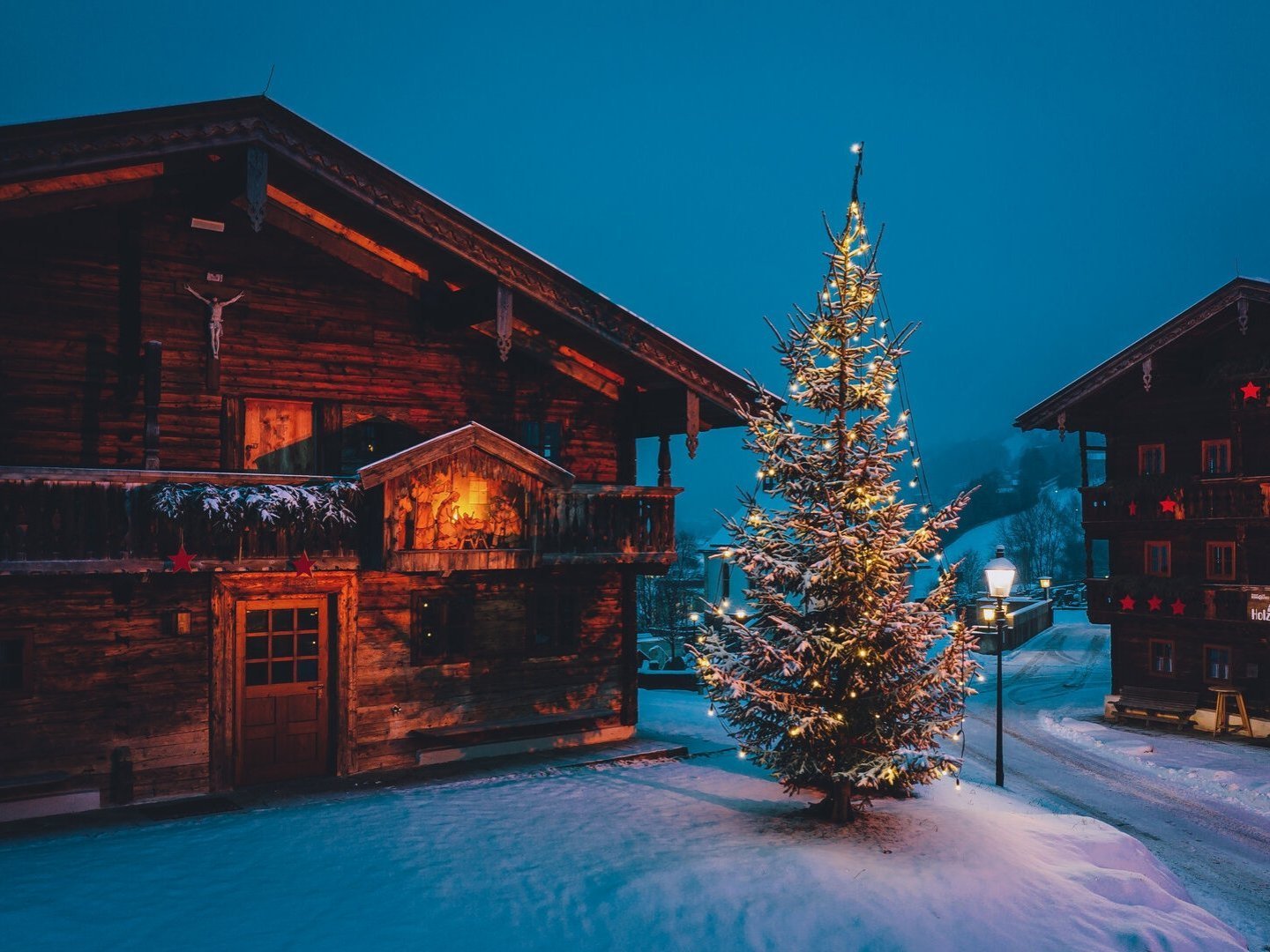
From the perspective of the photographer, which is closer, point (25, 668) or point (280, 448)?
point (25, 668)

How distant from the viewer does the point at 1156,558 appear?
26.0 m

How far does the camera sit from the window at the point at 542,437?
53.2ft

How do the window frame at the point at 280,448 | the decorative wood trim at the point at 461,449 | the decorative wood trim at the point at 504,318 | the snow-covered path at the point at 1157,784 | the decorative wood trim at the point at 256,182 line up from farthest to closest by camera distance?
1. the decorative wood trim at the point at 504,318
2. the window frame at the point at 280,448
3. the decorative wood trim at the point at 461,449
4. the snow-covered path at the point at 1157,784
5. the decorative wood trim at the point at 256,182

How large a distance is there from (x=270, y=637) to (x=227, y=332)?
448 centimetres

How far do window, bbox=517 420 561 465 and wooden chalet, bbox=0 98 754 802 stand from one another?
1.8 inches

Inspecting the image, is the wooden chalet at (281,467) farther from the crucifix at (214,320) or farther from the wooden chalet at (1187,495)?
the wooden chalet at (1187,495)

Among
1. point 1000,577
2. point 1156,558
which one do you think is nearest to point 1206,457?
point 1156,558

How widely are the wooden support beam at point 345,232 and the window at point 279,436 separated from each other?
2.73m

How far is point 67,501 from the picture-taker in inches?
433

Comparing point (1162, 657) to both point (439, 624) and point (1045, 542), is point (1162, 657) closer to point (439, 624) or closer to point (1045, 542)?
point (439, 624)

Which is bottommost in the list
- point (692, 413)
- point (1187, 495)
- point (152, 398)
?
point (1187, 495)

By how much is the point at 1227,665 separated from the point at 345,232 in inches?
936

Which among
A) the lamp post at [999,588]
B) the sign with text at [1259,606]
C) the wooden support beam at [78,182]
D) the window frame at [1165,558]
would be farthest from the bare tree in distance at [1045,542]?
the wooden support beam at [78,182]

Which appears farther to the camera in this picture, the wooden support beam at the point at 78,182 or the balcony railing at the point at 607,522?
the balcony railing at the point at 607,522
